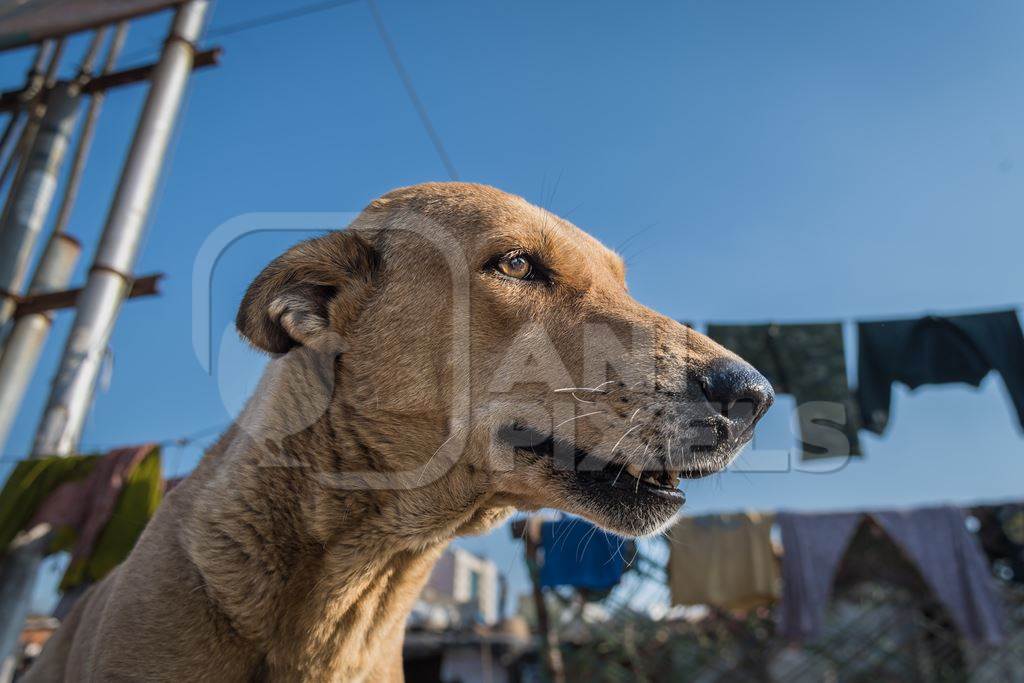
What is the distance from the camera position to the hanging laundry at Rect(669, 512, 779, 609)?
749 centimetres

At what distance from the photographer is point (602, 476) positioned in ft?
7.00

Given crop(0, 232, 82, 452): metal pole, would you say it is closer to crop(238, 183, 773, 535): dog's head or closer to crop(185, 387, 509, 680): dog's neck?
crop(185, 387, 509, 680): dog's neck

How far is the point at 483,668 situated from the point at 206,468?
27.9 ft

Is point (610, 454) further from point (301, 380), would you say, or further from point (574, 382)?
point (301, 380)

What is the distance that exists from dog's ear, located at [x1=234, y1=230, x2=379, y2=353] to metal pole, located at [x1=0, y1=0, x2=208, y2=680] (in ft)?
13.1

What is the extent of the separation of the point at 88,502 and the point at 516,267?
4.05 m

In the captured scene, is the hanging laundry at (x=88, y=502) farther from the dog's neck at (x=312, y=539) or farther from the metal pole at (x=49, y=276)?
the dog's neck at (x=312, y=539)

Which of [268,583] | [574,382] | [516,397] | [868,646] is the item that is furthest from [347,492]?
[868,646]

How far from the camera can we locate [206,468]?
2572mm

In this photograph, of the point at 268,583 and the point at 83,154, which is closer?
the point at 268,583

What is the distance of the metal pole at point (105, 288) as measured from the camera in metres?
4.95

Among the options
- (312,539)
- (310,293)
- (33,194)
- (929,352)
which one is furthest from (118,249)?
(929,352)

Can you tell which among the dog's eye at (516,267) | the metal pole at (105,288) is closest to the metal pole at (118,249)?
the metal pole at (105,288)

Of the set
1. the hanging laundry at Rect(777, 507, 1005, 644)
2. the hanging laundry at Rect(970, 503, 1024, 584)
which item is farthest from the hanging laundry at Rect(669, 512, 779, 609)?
the hanging laundry at Rect(970, 503, 1024, 584)
